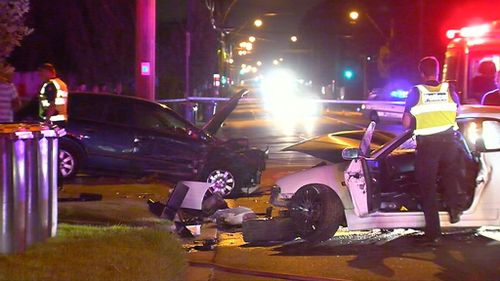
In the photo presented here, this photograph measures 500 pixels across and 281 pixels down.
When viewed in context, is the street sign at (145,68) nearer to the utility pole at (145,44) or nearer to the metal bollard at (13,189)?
the utility pole at (145,44)

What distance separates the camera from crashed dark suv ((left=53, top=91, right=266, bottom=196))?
36.2 ft

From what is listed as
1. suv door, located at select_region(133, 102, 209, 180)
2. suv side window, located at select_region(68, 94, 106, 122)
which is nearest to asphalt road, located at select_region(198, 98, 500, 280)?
suv door, located at select_region(133, 102, 209, 180)

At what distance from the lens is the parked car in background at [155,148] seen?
36.2 ft

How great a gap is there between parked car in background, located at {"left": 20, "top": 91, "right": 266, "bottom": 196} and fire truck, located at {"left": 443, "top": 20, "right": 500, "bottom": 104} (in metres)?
4.83

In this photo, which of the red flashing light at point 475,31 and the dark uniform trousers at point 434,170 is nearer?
the dark uniform trousers at point 434,170

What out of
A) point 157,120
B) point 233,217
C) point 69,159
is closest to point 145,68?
point 157,120

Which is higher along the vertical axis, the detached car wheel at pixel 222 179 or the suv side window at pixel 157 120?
the suv side window at pixel 157 120

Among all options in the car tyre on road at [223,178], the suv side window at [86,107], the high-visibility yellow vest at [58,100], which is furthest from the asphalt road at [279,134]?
the high-visibility yellow vest at [58,100]

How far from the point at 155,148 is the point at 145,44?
138 inches

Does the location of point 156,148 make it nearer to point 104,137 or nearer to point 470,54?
point 104,137

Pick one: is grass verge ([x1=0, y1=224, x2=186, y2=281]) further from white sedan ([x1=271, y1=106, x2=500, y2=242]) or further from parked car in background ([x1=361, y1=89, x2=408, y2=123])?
parked car in background ([x1=361, y1=89, x2=408, y2=123])

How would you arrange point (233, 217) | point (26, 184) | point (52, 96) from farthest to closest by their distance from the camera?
point (52, 96) → point (233, 217) → point (26, 184)

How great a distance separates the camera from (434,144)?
23.7 feet

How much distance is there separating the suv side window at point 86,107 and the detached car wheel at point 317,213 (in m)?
5.05
